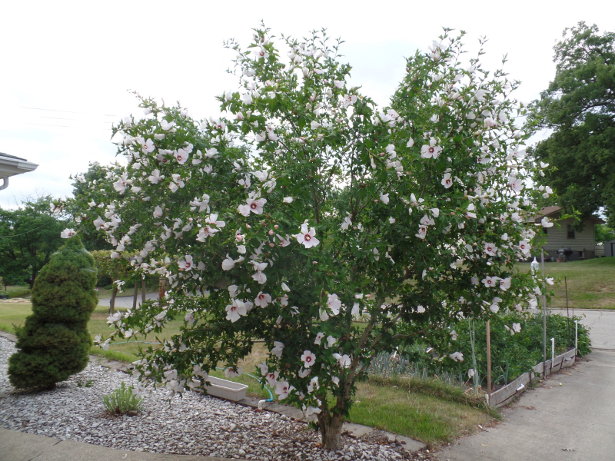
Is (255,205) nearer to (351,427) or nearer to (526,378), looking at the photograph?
(351,427)

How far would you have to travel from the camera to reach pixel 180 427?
13.8 ft

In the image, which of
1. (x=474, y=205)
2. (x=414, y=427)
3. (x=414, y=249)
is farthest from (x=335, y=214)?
(x=414, y=427)

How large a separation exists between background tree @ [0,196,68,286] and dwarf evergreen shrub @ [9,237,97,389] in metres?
29.7

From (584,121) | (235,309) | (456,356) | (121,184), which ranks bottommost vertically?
(456,356)

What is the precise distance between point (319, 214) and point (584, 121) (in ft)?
80.4

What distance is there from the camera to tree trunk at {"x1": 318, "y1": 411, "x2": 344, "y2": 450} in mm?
3523

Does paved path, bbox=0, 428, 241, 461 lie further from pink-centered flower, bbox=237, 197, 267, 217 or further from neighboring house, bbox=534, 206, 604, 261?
neighboring house, bbox=534, 206, 604, 261

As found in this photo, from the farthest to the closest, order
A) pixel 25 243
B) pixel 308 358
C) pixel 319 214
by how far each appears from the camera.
→ pixel 25 243
pixel 319 214
pixel 308 358

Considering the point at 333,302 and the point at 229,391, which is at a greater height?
the point at 333,302

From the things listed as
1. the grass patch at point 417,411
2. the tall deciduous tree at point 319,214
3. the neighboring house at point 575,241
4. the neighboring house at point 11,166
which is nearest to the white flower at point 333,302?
the tall deciduous tree at point 319,214

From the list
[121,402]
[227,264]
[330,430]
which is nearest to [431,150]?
[227,264]

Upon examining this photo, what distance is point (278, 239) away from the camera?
8.03ft

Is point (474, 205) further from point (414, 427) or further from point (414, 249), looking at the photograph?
point (414, 427)

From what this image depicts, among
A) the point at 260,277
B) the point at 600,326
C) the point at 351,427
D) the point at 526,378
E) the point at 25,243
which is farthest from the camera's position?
the point at 25,243
